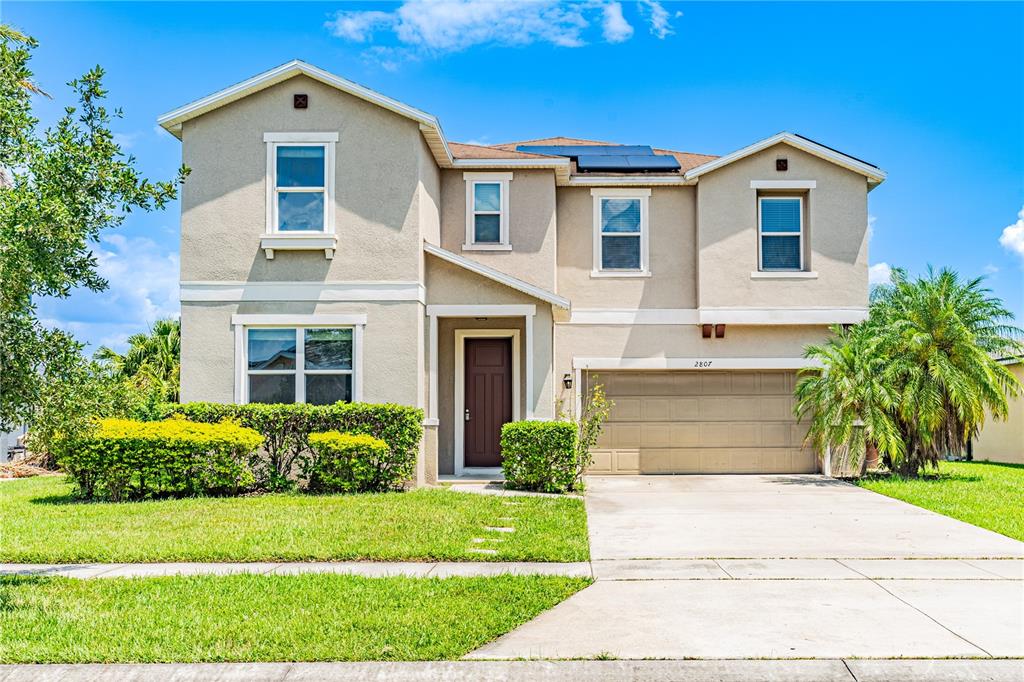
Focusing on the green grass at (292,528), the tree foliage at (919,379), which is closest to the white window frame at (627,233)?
the tree foliage at (919,379)

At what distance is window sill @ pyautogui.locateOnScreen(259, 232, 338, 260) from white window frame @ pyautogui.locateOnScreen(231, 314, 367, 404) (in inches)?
42.6

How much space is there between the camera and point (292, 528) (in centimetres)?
982

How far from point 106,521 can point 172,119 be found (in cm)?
700

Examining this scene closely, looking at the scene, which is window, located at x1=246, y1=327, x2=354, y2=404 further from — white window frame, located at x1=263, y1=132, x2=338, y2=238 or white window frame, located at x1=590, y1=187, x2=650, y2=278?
white window frame, located at x1=590, y1=187, x2=650, y2=278

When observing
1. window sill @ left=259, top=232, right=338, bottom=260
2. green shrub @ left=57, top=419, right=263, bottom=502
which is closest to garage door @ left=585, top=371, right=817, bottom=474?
window sill @ left=259, top=232, right=338, bottom=260

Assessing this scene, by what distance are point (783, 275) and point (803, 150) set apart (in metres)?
2.46

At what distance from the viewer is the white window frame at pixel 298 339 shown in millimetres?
14328

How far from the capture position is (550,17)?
1395cm

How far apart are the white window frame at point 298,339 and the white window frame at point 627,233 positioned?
5252 millimetres

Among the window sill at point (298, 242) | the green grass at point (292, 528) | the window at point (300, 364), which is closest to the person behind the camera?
the green grass at point (292, 528)

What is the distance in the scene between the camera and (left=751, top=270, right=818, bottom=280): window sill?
16984mm

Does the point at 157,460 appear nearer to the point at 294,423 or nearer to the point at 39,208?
the point at 294,423

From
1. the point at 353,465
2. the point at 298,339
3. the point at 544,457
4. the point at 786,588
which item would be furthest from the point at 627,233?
the point at 786,588

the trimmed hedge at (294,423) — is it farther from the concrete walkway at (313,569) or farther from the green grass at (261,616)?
the green grass at (261,616)
